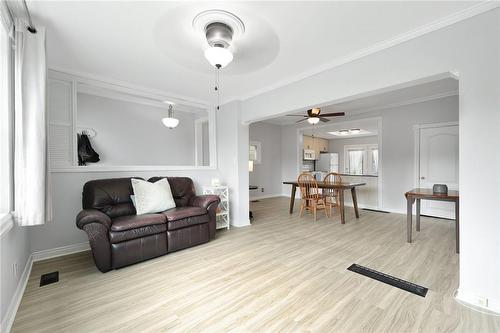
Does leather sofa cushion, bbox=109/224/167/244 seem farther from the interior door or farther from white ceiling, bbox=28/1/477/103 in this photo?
the interior door

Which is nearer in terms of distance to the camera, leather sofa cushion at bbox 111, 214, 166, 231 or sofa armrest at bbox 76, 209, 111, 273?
sofa armrest at bbox 76, 209, 111, 273

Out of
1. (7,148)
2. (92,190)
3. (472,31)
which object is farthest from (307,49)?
(92,190)

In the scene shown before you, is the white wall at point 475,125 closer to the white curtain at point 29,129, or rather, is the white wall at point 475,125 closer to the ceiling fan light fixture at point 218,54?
the ceiling fan light fixture at point 218,54

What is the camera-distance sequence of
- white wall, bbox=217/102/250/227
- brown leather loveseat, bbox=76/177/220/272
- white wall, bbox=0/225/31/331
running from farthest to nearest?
white wall, bbox=217/102/250/227, brown leather loveseat, bbox=76/177/220/272, white wall, bbox=0/225/31/331

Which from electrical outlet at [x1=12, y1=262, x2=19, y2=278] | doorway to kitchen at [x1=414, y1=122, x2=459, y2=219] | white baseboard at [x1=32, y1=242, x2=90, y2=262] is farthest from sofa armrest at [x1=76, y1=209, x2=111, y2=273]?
doorway to kitchen at [x1=414, y1=122, x2=459, y2=219]

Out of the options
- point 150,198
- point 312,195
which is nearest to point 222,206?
point 150,198

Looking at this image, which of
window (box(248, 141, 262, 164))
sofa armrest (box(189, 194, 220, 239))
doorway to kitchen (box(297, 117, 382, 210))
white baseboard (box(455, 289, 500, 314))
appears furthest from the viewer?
doorway to kitchen (box(297, 117, 382, 210))

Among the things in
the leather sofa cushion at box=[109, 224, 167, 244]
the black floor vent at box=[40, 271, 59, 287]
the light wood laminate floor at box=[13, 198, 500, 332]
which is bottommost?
the black floor vent at box=[40, 271, 59, 287]

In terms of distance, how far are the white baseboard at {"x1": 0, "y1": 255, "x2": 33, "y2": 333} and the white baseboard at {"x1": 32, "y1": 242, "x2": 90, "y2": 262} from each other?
28cm

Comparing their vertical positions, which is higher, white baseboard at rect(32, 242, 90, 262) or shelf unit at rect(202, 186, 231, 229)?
shelf unit at rect(202, 186, 231, 229)

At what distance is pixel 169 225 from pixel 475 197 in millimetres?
3061

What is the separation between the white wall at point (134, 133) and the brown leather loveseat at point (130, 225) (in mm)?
1675

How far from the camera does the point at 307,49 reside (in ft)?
8.07

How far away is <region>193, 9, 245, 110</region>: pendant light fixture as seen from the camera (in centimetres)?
188
